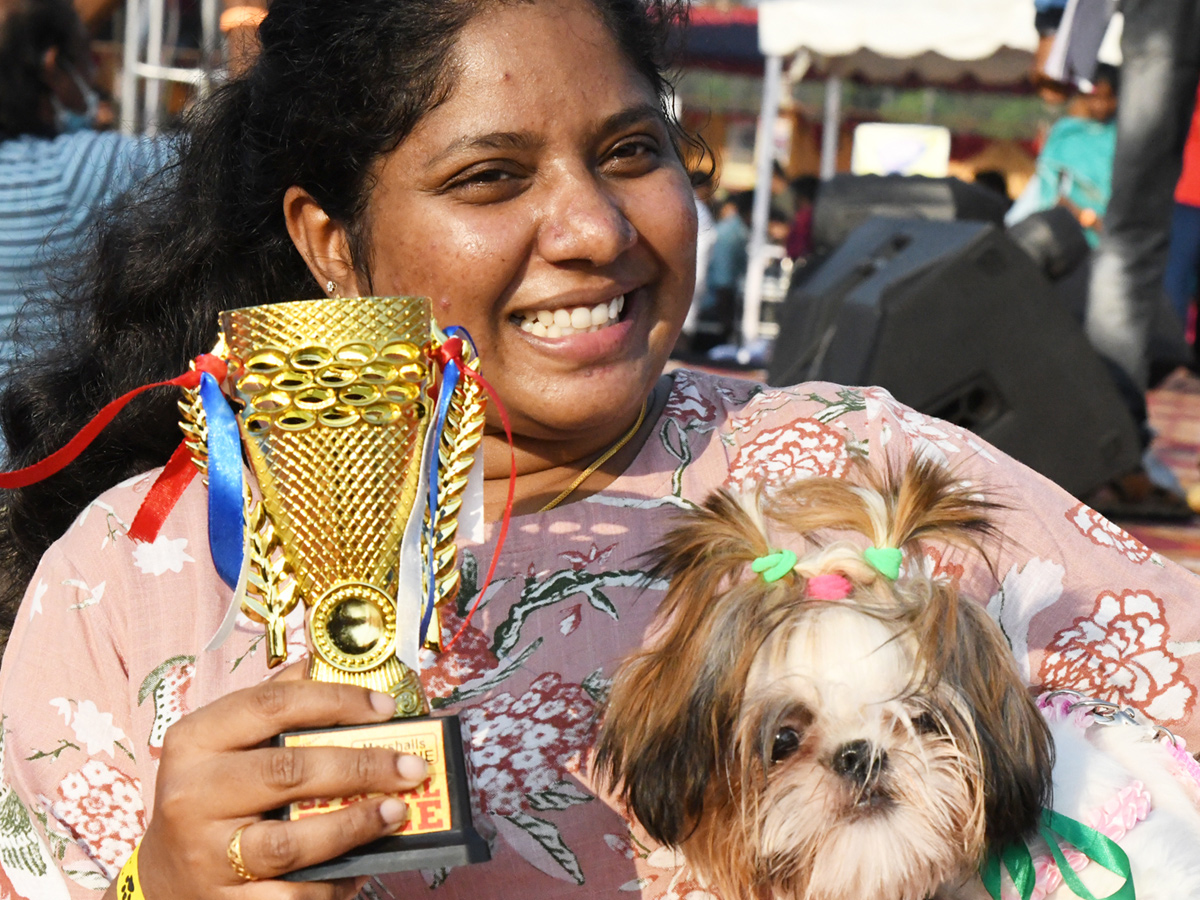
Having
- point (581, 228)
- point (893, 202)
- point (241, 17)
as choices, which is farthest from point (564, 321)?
point (893, 202)

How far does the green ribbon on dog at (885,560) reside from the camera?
156 centimetres

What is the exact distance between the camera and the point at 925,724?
1.54 meters

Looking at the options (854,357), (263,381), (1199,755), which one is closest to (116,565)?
(263,381)

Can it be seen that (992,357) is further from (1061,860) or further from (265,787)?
(265,787)

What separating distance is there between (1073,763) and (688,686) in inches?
20.5

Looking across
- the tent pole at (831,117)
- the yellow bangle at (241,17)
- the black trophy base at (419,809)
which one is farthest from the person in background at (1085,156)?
the black trophy base at (419,809)

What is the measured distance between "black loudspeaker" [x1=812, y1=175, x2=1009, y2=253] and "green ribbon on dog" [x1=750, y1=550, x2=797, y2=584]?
20.3ft

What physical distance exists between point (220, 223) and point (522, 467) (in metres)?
0.69

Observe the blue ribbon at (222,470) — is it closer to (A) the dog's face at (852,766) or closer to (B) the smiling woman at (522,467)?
(B) the smiling woman at (522,467)

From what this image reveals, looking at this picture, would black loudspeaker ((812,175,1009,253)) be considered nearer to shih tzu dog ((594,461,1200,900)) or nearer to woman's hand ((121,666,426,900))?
shih tzu dog ((594,461,1200,900))

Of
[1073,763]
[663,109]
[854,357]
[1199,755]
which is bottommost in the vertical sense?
[854,357]

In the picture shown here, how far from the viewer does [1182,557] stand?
5098 millimetres

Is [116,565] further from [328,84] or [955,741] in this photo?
[955,741]

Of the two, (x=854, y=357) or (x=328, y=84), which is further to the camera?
(x=854, y=357)
